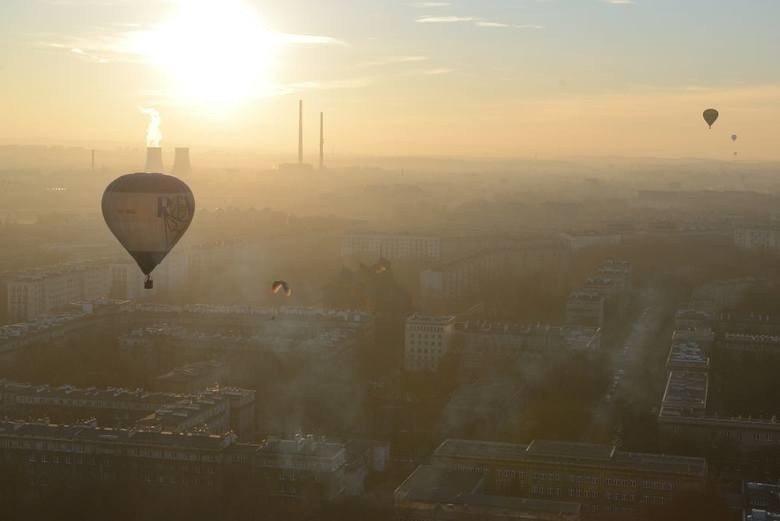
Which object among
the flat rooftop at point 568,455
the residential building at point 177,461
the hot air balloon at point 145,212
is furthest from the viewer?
the flat rooftop at point 568,455

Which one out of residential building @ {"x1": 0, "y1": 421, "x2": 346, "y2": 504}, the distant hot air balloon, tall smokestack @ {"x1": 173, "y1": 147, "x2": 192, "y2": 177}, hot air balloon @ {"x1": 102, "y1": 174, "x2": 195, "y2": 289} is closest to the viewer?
hot air balloon @ {"x1": 102, "y1": 174, "x2": 195, "y2": 289}

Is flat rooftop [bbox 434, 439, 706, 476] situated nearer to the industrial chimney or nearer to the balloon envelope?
the balloon envelope

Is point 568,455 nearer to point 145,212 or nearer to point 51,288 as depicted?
point 145,212

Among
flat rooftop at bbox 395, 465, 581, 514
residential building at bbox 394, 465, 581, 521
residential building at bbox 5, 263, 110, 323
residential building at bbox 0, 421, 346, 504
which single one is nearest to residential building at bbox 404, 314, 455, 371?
residential building at bbox 0, 421, 346, 504

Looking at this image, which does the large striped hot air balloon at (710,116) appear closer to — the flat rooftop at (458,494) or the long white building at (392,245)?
the flat rooftop at (458,494)

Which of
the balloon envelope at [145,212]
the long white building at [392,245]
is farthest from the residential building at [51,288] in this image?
the balloon envelope at [145,212]

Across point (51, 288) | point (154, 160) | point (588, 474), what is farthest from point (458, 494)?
point (154, 160)

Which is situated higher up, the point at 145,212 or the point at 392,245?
the point at 145,212

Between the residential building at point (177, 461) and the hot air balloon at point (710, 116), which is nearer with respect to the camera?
the residential building at point (177, 461)
